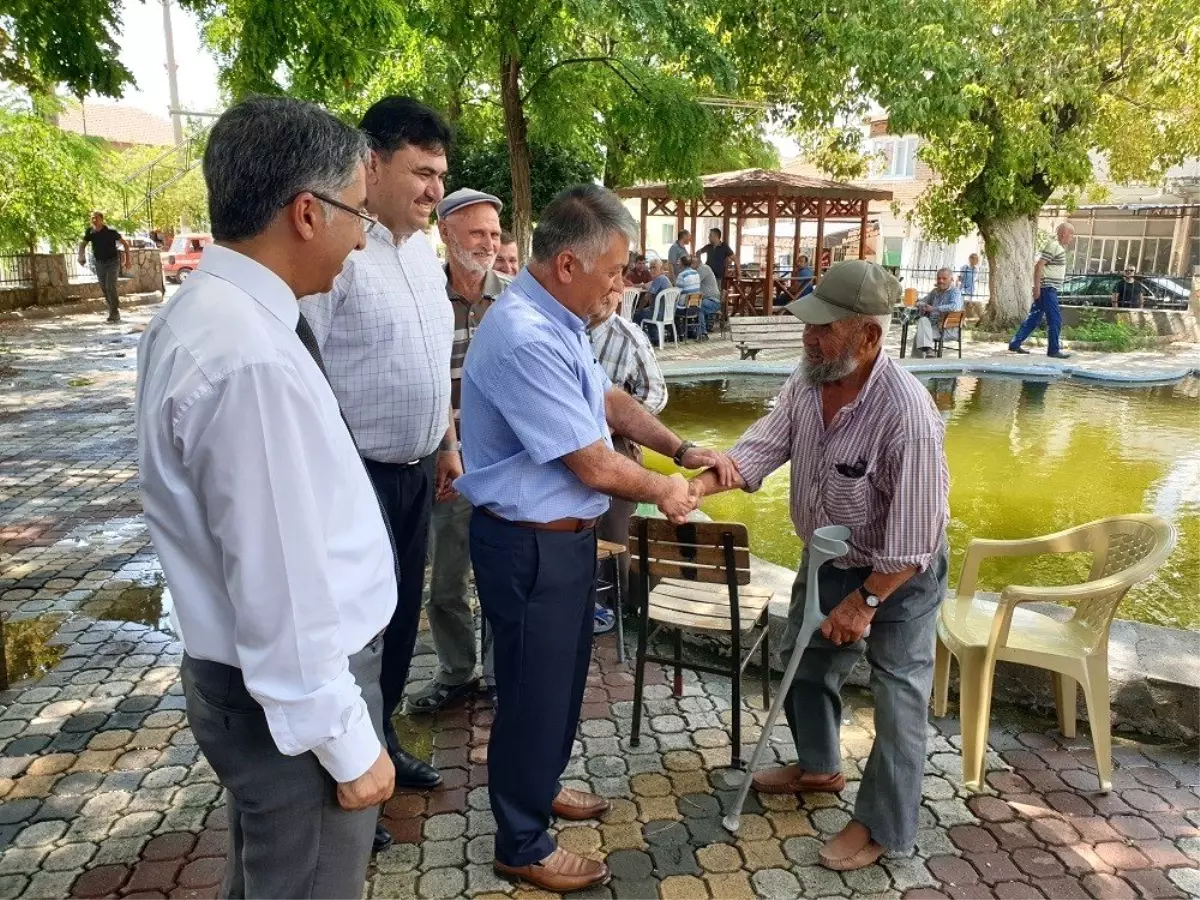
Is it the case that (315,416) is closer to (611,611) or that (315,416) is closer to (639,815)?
(639,815)

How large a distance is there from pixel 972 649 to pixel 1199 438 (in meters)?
7.08

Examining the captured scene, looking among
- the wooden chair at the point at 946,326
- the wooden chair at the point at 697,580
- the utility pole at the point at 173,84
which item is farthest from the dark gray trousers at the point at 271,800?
the utility pole at the point at 173,84

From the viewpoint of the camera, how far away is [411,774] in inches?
125

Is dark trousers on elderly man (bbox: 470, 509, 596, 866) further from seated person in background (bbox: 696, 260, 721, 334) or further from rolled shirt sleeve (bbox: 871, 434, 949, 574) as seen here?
seated person in background (bbox: 696, 260, 721, 334)

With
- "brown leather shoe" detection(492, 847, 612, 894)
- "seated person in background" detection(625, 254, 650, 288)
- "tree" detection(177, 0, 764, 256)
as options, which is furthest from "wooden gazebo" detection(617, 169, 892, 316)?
"brown leather shoe" detection(492, 847, 612, 894)

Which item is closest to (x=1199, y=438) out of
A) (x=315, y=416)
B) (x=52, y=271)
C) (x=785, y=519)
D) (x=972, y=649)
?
(x=785, y=519)

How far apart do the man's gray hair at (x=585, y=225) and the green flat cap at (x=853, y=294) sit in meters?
0.63

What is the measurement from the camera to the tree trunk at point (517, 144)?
10.6 metres

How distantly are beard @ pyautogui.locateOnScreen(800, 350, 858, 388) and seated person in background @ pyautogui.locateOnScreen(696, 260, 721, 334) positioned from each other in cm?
1275

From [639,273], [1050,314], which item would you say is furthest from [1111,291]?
[639,273]

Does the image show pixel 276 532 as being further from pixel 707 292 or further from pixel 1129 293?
pixel 1129 293

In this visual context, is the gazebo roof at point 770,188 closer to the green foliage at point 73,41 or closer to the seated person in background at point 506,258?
the green foliage at point 73,41

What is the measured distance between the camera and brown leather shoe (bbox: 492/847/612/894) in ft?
8.73

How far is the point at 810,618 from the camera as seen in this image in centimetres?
279
